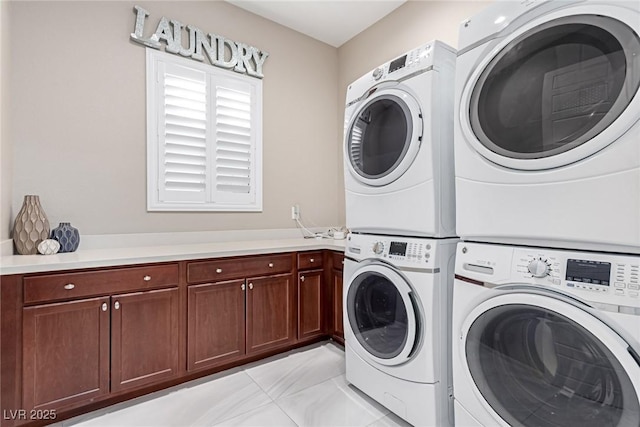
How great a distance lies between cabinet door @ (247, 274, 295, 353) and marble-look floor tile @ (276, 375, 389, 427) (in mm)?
473

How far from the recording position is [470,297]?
135 centimetres

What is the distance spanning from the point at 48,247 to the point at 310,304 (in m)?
1.76

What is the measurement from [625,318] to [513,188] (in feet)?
1.70

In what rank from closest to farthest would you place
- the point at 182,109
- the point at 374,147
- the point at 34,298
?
the point at 34,298 → the point at 374,147 → the point at 182,109

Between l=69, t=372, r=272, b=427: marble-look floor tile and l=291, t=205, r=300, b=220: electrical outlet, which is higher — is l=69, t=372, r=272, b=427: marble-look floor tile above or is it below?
below

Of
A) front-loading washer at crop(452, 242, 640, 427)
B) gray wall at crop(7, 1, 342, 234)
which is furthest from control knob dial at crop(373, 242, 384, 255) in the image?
gray wall at crop(7, 1, 342, 234)

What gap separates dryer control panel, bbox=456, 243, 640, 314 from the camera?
3.17ft

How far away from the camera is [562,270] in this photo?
1.09 metres

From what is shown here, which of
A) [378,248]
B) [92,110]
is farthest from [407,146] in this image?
[92,110]

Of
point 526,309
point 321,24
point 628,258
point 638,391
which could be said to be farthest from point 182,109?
point 638,391

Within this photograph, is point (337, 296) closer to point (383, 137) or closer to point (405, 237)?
point (405, 237)

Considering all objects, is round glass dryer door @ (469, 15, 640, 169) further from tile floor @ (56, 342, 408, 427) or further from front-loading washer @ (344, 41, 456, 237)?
tile floor @ (56, 342, 408, 427)

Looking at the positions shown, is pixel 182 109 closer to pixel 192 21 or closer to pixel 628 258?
pixel 192 21

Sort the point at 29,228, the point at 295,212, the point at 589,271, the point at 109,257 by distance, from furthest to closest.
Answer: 1. the point at 295,212
2. the point at 29,228
3. the point at 109,257
4. the point at 589,271
